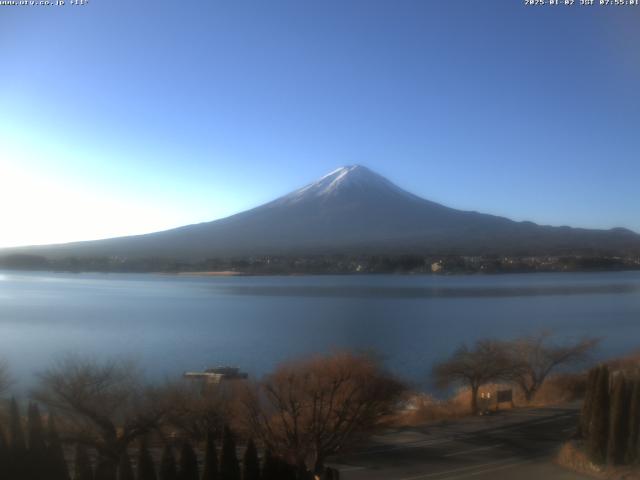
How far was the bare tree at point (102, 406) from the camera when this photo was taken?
6785mm

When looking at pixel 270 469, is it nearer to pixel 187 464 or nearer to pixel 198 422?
pixel 187 464

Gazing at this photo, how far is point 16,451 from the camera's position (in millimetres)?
5590

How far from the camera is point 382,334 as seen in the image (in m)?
15.8

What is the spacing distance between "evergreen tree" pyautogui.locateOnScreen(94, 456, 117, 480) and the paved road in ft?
7.64

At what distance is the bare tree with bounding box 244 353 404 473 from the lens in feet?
22.2

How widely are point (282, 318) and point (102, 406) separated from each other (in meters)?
11.2

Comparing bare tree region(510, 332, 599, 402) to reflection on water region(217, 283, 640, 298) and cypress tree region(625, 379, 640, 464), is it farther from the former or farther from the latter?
reflection on water region(217, 283, 640, 298)

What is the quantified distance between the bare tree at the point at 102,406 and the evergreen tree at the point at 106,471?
1.08ft

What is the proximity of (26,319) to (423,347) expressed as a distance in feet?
35.5

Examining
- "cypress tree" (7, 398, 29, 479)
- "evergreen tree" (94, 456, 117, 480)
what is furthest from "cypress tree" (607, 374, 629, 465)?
"cypress tree" (7, 398, 29, 479)

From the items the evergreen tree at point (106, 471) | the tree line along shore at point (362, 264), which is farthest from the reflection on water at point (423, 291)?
the evergreen tree at point (106, 471)

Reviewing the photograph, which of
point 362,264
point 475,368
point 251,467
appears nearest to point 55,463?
point 251,467

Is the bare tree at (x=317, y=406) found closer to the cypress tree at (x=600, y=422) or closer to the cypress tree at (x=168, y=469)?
the cypress tree at (x=168, y=469)

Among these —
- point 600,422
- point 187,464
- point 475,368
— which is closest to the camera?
point 187,464
